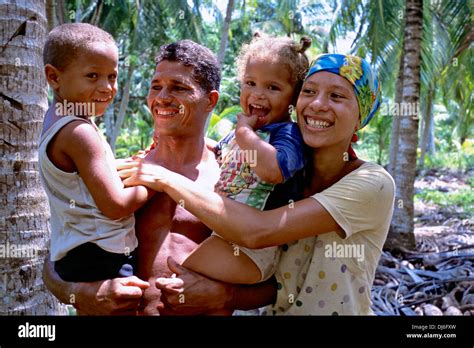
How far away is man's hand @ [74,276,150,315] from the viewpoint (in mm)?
2074

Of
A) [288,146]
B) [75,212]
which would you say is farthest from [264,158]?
[75,212]

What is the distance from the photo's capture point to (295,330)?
214 centimetres

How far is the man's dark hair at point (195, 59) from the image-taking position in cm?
231

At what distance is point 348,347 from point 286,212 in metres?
0.61

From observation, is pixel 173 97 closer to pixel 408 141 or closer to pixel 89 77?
pixel 89 77

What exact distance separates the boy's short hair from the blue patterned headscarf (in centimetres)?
91

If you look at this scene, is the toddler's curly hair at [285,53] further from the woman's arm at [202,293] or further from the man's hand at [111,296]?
the man's hand at [111,296]

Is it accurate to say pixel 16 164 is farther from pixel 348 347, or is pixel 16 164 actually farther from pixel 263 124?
pixel 348 347

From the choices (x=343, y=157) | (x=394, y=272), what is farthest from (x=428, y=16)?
(x=343, y=157)

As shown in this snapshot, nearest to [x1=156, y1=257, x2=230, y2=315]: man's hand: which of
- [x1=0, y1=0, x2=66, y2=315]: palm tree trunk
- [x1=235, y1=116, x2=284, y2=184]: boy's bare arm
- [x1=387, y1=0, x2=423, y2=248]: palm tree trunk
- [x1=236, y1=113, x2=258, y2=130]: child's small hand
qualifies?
[x1=235, y1=116, x2=284, y2=184]: boy's bare arm

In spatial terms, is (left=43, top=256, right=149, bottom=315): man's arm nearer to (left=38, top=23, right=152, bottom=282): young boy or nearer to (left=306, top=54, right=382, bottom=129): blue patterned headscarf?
(left=38, top=23, right=152, bottom=282): young boy

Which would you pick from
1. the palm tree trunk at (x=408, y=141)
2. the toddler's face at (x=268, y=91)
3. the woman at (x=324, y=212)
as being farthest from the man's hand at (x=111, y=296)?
the palm tree trunk at (x=408, y=141)

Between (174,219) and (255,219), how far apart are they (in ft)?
1.45

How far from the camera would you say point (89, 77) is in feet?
7.37
